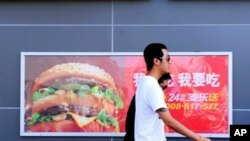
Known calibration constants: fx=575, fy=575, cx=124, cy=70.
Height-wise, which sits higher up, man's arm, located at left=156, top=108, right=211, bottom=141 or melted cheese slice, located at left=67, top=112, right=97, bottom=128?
man's arm, located at left=156, top=108, right=211, bottom=141

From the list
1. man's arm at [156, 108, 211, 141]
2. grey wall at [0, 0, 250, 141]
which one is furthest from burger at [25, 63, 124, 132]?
man's arm at [156, 108, 211, 141]

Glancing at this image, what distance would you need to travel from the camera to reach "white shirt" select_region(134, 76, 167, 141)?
415 centimetres

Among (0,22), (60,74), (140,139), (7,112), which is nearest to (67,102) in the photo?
(60,74)

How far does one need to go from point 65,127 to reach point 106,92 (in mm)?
662

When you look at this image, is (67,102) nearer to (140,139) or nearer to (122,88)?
(122,88)

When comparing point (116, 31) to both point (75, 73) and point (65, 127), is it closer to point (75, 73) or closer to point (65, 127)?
point (75, 73)

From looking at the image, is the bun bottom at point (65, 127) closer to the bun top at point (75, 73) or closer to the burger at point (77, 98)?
the burger at point (77, 98)

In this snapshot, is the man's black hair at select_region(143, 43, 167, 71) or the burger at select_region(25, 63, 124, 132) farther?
the burger at select_region(25, 63, 124, 132)

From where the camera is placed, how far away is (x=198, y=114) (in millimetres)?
6852

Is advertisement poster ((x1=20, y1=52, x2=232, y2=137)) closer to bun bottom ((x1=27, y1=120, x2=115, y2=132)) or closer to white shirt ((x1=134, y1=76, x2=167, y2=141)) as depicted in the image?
bun bottom ((x1=27, y1=120, x2=115, y2=132))

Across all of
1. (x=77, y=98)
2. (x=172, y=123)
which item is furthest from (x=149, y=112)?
(x=77, y=98)

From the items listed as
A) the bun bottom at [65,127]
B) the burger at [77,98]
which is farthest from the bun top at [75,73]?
the bun bottom at [65,127]

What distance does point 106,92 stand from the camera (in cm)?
691

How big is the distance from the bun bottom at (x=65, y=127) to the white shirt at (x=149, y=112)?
271 centimetres
